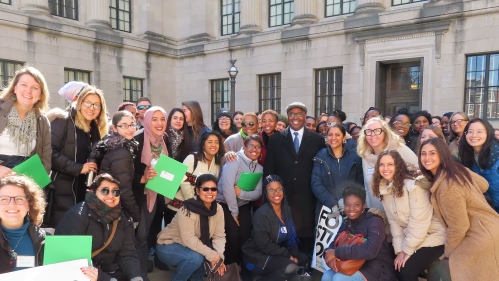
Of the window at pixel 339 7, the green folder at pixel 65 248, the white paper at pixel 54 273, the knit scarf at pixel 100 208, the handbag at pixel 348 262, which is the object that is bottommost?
the handbag at pixel 348 262

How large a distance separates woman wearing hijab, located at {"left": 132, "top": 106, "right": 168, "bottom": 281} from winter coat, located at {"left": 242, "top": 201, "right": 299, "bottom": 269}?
1.35m

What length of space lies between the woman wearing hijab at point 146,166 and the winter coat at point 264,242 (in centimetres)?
135

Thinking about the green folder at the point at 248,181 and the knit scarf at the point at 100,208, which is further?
the green folder at the point at 248,181

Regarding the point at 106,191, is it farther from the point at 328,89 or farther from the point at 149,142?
the point at 328,89

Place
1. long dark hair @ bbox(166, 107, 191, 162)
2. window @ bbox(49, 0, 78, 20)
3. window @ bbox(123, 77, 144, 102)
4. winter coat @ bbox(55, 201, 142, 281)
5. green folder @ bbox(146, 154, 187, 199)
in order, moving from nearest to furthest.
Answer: winter coat @ bbox(55, 201, 142, 281), green folder @ bbox(146, 154, 187, 199), long dark hair @ bbox(166, 107, 191, 162), window @ bbox(49, 0, 78, 20), window @ bbox(123, 77, 144, 102)

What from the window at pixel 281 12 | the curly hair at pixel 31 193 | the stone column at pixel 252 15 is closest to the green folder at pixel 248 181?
the curly hair at pixel 31 193

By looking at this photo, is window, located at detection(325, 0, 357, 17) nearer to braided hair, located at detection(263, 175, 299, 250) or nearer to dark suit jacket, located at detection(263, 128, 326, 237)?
dark suit jacket, located at detection(263, 128, 326, 237)

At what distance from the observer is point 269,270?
4.78 metres

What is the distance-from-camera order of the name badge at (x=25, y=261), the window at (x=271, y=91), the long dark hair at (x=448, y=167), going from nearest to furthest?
the name badge at (x=25, y=261)
the long dark hair at (x=448, y=167)
the window at (x=271, y=91)

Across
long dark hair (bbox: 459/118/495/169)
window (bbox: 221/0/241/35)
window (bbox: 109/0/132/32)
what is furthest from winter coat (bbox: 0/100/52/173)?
window (bbox: 221/0/241/35)

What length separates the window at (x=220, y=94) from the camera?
1945cm

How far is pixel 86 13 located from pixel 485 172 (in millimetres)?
17902

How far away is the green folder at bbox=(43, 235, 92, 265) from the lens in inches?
121

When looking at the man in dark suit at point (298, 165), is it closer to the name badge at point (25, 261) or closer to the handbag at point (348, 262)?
the handbag at point (348, 262)
